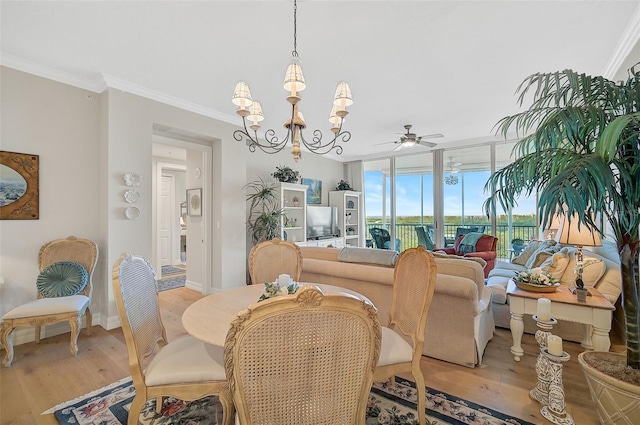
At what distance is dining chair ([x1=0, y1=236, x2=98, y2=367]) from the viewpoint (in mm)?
2402

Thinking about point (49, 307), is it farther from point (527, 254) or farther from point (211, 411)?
point (527, 254)

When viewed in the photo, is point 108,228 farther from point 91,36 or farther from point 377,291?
point 377,291

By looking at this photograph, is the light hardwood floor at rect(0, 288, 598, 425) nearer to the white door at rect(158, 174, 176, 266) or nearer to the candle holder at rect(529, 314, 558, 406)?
the candle holder at rect(529, 314, 558, 406)

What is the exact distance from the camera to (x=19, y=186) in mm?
2768

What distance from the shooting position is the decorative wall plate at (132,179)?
323 cm

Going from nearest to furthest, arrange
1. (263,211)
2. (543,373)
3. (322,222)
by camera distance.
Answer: (543,373), (263,211), (322,222)

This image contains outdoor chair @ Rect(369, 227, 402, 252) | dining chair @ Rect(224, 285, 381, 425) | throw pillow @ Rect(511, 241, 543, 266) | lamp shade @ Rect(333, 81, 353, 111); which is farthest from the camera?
outdoor chair @ Rect(369, 227, 402, 252)

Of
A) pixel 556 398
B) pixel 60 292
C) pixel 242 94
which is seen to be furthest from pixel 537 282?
pixel 60 292

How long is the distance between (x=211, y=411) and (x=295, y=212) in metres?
4.20

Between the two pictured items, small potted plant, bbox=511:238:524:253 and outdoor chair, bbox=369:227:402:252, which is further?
outdoor chair, bbox=369:227:402:252

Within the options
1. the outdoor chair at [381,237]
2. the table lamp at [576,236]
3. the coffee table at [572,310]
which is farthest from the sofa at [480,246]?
the table lamp at [576,236]

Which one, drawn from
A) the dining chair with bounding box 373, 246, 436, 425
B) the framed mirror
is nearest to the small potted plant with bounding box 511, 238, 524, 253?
the dining chair with bounding box 373, 246, 436, 425

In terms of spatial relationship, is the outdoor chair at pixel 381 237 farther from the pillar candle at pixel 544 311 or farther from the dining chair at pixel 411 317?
the dining chair at pixel 411 317

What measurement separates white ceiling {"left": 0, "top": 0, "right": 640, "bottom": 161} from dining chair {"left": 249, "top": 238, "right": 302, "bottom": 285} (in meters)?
1.82
